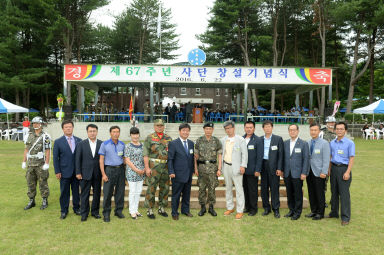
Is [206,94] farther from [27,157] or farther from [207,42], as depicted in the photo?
[27,157]

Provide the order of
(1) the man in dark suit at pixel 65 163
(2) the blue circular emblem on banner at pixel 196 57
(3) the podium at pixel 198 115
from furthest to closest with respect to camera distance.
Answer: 1. (3) the podium at pixel 198 115
2. (2) the blue circular emblem on banner at pixel 196 57
3. (1) the man in dark suit at pixel 65 163

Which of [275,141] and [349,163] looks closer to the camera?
[349,163]

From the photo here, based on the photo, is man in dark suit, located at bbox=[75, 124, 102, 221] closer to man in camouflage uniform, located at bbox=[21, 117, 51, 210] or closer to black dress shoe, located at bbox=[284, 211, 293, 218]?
man in camouflage uniform, located at bbox=[21, 117, 51, 210]

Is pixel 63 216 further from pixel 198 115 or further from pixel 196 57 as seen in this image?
pixel 198 115

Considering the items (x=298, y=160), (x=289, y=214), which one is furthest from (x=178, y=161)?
(x=289, y=214)

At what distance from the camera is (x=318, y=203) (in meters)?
4.94

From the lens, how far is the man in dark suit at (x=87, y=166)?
4.73 meters

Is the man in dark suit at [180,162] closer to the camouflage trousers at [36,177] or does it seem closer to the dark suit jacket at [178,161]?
the dark suit jacket at [178,161]

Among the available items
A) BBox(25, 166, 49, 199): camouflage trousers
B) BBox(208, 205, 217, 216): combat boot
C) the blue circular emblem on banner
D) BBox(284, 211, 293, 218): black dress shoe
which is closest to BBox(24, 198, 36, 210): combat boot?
BBox(25, 166, 49, 199): camouflage trousers

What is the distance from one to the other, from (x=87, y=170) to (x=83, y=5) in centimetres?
2683

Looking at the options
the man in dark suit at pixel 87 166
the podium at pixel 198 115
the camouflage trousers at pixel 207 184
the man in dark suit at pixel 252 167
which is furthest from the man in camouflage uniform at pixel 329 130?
the podium at pixel 198 115

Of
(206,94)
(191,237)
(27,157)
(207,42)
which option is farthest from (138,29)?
(191,237)

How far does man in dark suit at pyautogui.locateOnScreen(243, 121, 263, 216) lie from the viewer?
4910mm

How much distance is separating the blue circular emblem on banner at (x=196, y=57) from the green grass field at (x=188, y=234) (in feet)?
41.1
